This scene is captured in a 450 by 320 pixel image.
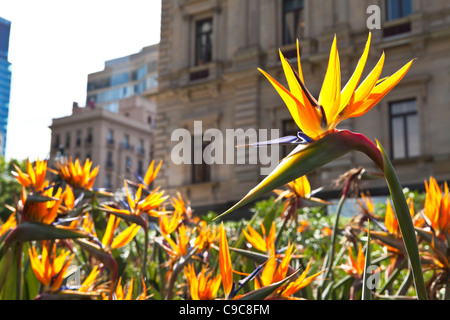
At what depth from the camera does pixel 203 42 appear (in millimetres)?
18172

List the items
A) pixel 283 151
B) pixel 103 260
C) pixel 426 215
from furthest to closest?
1. pixel 283 151
2. pixel 103 260
3. pixel 426 215

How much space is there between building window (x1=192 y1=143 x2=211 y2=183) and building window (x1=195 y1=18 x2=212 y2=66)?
2.94 meters

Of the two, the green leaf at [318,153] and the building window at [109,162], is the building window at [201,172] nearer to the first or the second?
the green leaf at [318,153]

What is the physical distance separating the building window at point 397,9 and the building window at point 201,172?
20.8 feet

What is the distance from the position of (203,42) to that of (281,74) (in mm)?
4446

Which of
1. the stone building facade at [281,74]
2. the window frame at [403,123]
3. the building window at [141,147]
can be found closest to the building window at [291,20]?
the stone building facade at [281,74]

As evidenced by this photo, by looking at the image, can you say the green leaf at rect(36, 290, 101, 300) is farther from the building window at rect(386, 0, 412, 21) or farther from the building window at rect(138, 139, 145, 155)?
the building window at rect(138, 139, 145, 155)

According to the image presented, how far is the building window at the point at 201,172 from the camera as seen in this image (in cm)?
1685

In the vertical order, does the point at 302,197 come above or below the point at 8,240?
above

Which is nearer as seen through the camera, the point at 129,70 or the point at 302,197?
the point at 302,197

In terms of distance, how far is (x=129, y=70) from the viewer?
48.1 m

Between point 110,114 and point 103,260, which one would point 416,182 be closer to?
point 103,260
